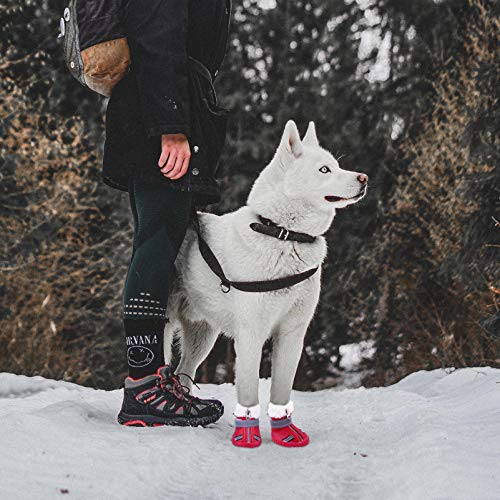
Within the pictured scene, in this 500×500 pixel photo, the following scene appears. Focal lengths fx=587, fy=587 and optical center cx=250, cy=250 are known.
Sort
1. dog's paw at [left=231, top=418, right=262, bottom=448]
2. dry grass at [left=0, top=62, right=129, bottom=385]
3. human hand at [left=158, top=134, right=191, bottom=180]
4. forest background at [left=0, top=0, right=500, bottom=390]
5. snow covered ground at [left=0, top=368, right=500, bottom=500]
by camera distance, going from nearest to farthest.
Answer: snow covered ground at [left=0, top=368, right=500, bottom=500]
dog's paw at [left=231, top=418, right=262, bottom=448]
human hand at [left=158, top=134, right=191, bottom=180]
dry grass at [left=0, top=62, right=129, bottom=385]
forest background at [left=0, top=0, right=500, bottom=390]

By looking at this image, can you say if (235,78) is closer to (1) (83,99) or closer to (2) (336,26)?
(2) (336,26)

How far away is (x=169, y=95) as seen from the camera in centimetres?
225

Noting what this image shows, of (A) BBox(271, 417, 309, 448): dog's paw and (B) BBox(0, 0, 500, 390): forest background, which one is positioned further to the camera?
(B) BBox(0, 0, 500, 390): forest background

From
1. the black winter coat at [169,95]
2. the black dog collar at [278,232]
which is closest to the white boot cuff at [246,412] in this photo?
the black dog collar at [278,232]

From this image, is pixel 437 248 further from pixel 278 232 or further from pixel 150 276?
pixel 150 276

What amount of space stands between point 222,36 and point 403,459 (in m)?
1.88

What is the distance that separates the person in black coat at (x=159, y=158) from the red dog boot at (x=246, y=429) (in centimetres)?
20

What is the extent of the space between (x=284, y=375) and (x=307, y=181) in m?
0.79

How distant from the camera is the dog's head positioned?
229 cm

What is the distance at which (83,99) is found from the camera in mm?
11078

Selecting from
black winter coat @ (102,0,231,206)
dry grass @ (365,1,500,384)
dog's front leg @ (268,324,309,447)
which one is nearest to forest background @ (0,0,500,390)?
dry grass @ (365,1,500,384)

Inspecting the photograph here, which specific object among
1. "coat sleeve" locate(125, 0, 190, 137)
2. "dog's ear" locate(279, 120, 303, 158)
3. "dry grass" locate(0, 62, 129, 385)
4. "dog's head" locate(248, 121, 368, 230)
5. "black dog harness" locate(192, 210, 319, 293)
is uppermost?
"coat sleeve" locate(125, 0, 190, 137)

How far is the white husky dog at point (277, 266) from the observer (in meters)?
2.28

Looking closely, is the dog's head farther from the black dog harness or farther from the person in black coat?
the person in black coat
